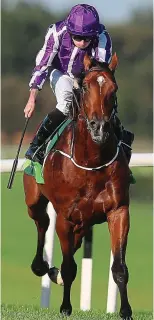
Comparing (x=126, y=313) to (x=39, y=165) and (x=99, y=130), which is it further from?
(x=39, y=165)

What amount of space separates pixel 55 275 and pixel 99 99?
84.6 inches

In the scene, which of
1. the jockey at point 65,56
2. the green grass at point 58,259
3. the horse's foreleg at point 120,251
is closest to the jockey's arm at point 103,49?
the jockey at point 65,56

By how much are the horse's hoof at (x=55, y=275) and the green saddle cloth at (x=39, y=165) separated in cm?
74

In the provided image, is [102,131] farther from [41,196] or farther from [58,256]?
[58,256]

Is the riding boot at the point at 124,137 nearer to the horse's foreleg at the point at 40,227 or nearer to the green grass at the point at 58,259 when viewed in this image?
the horse's foreleg at the point at 40,227

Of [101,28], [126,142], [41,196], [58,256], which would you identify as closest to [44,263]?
[41,196]

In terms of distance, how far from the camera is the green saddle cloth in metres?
7.45

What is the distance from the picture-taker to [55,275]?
330 inches

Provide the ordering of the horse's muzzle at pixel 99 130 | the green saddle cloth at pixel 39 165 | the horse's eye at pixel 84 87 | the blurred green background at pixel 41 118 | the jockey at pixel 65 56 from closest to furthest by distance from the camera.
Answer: the horse's muzzle at pixel 99 130, the horse's eye at pixel 84 87, the jockey at pixel 65 56, the green saddle cloth at pixel 39 165, the blurred green background at pixel 41 118

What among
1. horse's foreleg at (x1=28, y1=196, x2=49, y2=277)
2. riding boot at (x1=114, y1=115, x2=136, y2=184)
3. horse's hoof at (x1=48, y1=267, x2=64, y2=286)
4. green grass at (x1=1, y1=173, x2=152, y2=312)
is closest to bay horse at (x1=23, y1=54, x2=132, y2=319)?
riding boot at (x1=114, y1=115, x2=136, y2=184)

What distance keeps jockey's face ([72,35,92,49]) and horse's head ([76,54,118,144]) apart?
0.40 m

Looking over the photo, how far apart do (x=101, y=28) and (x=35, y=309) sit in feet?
6.61

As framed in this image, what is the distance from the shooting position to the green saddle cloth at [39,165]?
7445mm

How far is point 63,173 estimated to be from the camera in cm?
718
